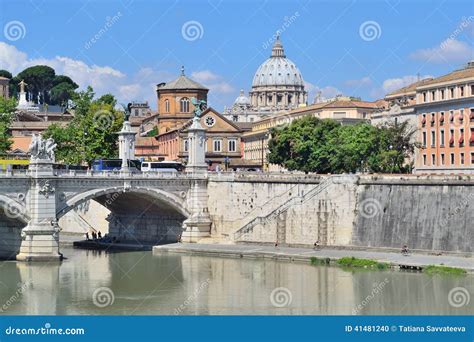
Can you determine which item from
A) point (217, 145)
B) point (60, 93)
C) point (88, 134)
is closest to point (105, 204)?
point (88, 134)

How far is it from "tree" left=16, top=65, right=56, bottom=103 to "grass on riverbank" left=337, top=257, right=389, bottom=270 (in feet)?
359

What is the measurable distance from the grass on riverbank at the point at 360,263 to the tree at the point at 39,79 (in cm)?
10931

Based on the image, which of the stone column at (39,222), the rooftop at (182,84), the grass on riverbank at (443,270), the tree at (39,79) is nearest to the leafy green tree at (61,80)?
the tree at (39,79)

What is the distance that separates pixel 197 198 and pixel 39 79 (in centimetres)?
9665

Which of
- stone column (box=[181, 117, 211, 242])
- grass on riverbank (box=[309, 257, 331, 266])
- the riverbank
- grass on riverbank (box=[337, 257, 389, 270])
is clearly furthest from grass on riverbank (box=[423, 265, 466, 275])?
stone column (box=[181, 117, 211, 242])

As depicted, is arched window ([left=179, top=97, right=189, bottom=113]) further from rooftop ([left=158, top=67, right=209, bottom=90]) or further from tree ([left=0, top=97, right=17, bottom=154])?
tree ([left=0, top=97, right=17, bottom=154])

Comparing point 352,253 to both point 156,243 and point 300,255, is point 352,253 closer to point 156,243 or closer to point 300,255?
point 300,255

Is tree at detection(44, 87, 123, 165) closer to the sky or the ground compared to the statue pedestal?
closer to the sky

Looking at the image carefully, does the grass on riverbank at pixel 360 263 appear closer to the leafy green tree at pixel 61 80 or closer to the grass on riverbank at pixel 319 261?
the grass on riverbank at pixel 319 261

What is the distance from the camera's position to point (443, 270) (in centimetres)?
5412

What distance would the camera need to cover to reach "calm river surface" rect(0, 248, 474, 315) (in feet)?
155

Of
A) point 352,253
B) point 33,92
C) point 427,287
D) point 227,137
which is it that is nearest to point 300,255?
point 352,253

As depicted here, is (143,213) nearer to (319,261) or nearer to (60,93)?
(319,261)

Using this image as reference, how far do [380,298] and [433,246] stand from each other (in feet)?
37.4
